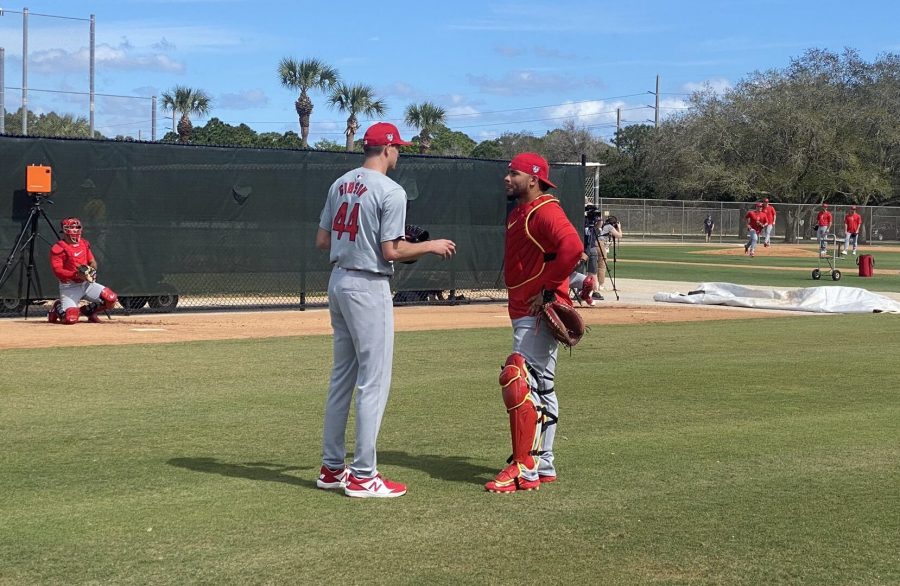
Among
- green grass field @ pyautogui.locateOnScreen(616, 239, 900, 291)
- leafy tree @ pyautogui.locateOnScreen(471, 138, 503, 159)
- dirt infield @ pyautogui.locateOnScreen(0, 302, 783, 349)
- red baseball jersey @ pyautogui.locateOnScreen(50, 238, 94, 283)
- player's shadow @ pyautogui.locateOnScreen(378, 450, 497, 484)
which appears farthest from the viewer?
leafy tree @ pyautogui.locateOnScreen(471, 138, 503, 159)

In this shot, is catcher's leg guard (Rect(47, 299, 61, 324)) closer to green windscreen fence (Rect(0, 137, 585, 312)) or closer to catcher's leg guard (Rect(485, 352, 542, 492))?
green windscreen fence (Rect(0, 137, 585, 312))

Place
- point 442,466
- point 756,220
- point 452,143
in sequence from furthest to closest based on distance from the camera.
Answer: point 452,143, point 756,220, point 442,466

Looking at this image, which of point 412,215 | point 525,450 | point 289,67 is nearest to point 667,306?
point 412,215

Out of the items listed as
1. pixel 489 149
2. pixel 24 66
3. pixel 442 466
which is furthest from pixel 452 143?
pixel 442 466

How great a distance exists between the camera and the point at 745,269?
3653 centimetres

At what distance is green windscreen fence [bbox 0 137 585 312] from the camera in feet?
54.0

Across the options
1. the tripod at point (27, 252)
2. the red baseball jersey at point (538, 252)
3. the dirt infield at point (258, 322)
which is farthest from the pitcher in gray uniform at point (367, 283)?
the tripod at point (27, 252)

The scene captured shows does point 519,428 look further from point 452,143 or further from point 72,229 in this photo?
point 452,143

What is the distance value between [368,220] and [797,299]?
52.7ft

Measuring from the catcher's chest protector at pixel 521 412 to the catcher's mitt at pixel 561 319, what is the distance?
0.94 ft

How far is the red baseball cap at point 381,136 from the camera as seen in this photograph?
625 cm

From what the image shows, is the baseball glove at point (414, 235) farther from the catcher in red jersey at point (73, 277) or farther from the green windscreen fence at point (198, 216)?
the green windscreen fence at point (198, 216)

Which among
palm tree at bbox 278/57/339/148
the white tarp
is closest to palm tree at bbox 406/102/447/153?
palm tree at bbox 278/57/339/148

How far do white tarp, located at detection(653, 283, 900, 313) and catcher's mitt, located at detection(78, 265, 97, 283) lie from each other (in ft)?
35.7
